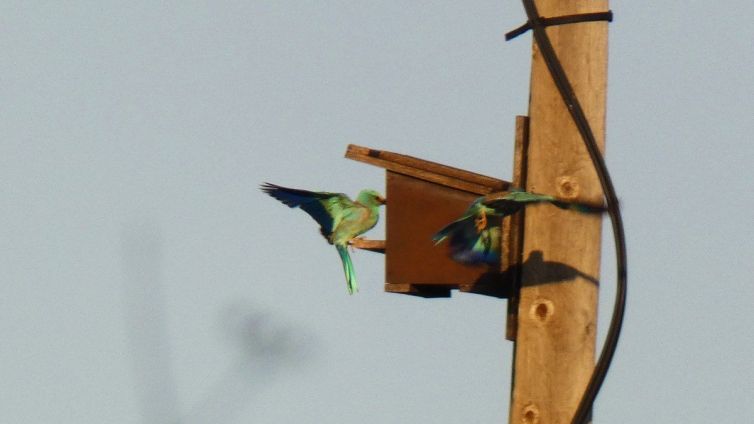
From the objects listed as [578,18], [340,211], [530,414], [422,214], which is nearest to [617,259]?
[530,414]

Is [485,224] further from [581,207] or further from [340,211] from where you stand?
[340,211]

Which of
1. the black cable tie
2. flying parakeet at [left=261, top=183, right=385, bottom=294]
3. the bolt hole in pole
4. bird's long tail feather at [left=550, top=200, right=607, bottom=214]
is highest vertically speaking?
the black cable tie

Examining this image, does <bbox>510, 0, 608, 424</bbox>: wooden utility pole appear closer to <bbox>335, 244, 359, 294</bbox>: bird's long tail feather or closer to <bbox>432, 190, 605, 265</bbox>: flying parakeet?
<bbox>432, 190, 605, 265</bbox>: flying parakeet

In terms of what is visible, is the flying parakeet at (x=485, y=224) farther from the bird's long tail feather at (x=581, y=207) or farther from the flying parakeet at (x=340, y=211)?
the flying parakeet at (x=340, y=211)

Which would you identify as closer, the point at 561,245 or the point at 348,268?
the point at 561,245

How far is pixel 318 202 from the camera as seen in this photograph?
22.5ft

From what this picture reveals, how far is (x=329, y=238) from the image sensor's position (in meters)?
6.82

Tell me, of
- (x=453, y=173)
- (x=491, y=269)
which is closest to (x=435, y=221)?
(x=453, y=173)

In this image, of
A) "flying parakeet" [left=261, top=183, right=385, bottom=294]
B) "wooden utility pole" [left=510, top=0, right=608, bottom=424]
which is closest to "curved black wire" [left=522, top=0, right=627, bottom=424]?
"wooden utility pole" [left=510, top=0, right=608, bottom=424]

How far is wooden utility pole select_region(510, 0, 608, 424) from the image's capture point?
4.61m

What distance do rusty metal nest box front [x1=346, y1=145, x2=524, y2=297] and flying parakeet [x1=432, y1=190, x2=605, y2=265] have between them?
0.08 meters

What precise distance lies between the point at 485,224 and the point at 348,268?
1.93m

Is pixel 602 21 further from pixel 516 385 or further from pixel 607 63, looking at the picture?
pixel 516 385

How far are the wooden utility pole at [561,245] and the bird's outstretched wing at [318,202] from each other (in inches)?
82.0
